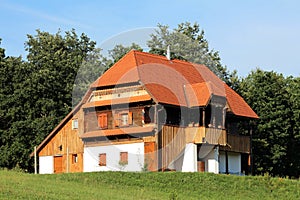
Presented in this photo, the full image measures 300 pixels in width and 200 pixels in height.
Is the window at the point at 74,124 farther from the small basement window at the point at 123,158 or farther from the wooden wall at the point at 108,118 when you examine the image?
the small basement window at the point at 123,158

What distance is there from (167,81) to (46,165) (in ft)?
36.7

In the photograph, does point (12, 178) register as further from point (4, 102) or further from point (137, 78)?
point (4, 102)

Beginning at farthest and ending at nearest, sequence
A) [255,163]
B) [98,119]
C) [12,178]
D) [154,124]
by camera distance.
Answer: [255,163] → [98,119] → [154,124] → [12,178]

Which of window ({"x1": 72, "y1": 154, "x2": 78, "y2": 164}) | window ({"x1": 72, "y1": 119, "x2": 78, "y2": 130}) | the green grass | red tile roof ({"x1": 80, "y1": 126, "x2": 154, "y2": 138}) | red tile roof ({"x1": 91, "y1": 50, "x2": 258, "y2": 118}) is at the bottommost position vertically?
the green grass

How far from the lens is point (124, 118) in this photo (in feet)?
150

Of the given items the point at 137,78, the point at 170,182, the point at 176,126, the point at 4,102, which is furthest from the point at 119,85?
the point at 4,102

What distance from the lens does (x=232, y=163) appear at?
4928cm

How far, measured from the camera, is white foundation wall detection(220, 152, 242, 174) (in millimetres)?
48000

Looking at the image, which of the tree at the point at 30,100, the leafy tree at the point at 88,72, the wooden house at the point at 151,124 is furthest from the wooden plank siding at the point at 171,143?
the leafy tree at the point at 88,72

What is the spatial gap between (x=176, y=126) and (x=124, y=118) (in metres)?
3.51

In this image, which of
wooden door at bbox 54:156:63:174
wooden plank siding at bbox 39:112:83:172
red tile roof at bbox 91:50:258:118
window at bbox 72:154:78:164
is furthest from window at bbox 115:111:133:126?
wooden door at bbox 54:156:63:174

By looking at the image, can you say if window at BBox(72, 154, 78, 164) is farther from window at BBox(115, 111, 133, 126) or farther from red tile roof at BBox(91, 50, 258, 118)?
red tile roof at BBox(91, 50, 258, 118)

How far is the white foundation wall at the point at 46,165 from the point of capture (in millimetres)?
50316

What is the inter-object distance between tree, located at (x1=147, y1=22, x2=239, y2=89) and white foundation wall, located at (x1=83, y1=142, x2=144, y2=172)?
57.1ft
